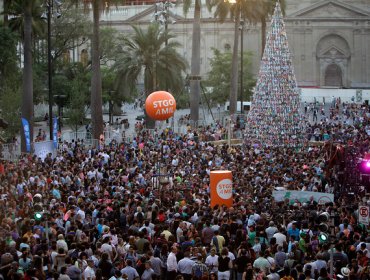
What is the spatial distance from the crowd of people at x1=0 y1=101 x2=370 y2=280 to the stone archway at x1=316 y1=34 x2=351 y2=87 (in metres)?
69.0

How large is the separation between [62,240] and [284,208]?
755 centimetres

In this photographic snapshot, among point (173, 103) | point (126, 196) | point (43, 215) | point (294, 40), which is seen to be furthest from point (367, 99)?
point (43, 215)

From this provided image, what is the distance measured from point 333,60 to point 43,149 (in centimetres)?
7132

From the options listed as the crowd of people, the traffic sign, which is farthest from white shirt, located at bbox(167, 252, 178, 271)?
the traffic sign

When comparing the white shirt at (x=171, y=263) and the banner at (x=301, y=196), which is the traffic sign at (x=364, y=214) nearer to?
the banner at (x=301, y=196)

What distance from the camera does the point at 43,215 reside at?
1969 centimetres

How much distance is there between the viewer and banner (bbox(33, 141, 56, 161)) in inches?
1389

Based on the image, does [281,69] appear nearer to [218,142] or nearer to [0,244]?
[218,142]

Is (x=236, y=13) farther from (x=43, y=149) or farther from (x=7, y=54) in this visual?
(x=43, y=149)

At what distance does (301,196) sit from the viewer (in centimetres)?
2580

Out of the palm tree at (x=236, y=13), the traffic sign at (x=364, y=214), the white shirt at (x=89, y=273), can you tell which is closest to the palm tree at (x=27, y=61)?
the palm tree at (x=236, y=13)

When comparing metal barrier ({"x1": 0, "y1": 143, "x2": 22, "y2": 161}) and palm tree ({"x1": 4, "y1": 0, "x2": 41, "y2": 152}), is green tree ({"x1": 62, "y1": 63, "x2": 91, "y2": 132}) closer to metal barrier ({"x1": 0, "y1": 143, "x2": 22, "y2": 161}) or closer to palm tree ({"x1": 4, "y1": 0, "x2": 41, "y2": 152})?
palm tree ({"x1": 4, "y1": 0, "x2": 41, "y2": 152})

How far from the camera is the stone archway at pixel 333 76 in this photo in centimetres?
10262

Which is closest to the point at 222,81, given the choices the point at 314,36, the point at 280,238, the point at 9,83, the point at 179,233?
the point at 314,36
